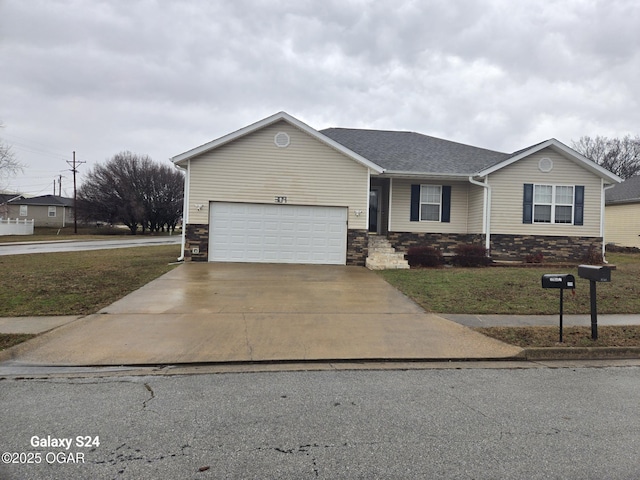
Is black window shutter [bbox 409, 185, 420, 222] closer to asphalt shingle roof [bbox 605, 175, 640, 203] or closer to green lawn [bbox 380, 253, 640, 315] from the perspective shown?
green lawn [bbox 380, 253, 640, 315]

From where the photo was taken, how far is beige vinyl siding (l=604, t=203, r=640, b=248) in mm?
24188

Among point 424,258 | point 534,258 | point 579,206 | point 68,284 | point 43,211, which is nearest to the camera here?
point 68,284

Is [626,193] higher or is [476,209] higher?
[626,193]

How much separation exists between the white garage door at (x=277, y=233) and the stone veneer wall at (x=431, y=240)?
2852mm

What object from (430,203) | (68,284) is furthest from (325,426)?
(430,203)

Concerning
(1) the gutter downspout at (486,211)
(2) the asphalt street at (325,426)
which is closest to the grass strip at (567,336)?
(2) the asphalt street at (325,426)

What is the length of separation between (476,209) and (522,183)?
2.00 metres

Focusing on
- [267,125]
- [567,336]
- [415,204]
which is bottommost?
[567,336]

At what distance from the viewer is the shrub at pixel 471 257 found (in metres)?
14.9

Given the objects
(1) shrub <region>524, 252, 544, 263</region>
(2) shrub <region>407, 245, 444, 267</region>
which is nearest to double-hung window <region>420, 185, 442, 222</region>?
(2) shrub <region>407, 245, 444, 267</region>

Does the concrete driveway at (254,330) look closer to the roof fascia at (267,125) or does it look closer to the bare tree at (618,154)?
the roof fascia at (267,125)

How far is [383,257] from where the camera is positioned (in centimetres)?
1482

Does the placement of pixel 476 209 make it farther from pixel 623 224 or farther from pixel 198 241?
pixel 623 224

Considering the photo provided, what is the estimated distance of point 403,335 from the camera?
6.73 meters
